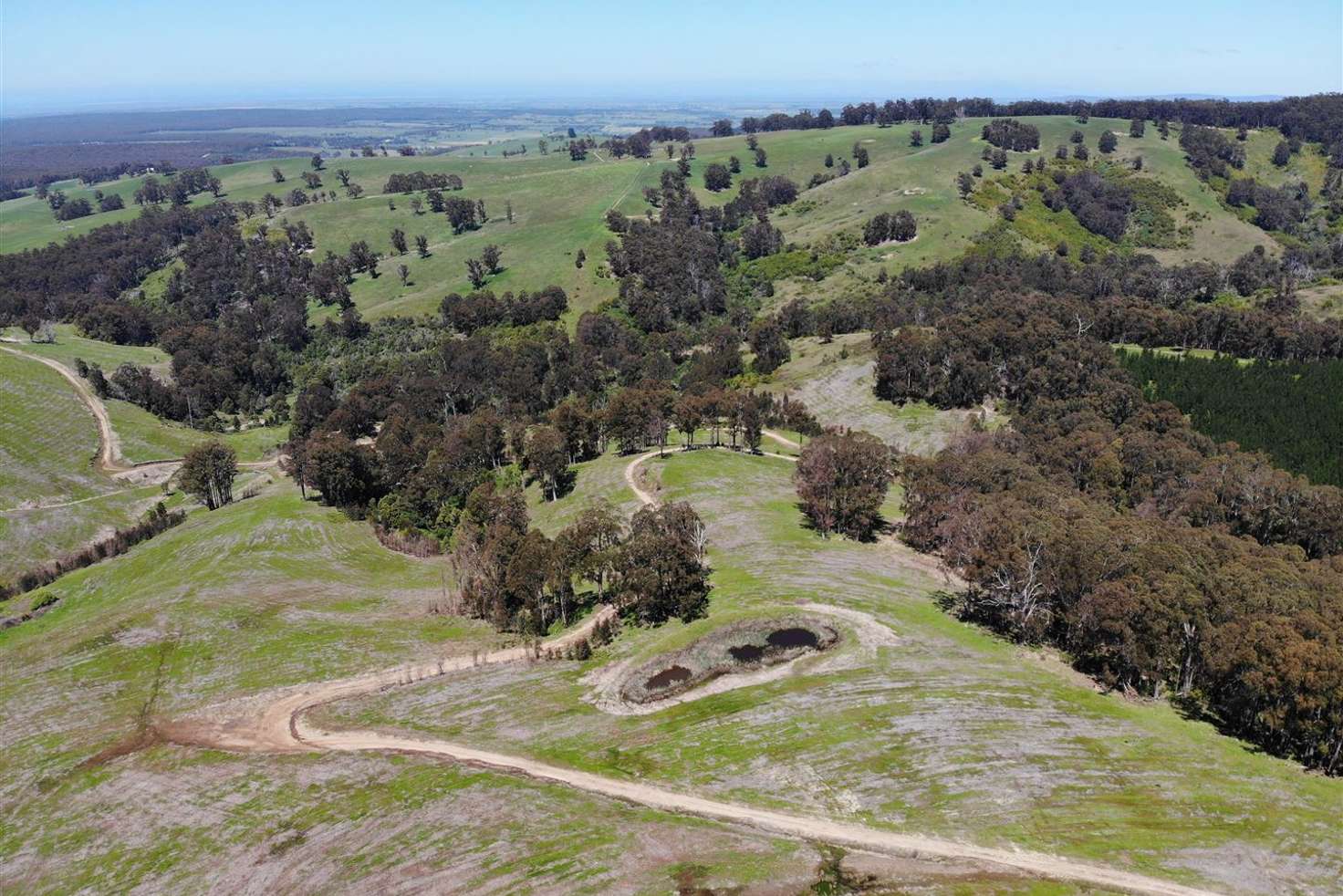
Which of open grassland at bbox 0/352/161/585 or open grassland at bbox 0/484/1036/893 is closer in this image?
open grassland at bbox 0/484/1036/893

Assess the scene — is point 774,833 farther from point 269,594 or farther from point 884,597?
point 269,594

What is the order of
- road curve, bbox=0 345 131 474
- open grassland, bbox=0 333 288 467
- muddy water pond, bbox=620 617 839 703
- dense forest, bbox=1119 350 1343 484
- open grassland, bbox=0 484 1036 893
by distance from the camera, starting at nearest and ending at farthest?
open grassland, bbox=0 484 1036 893
muddy water pond, bbox=620 617 839 703
dense forest, bbox=1119 350 1343 484
road curve, bbox=0 345 131 474
open grassland, bbox=0 333 288 467

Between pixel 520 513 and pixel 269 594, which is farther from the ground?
pixel 520 513

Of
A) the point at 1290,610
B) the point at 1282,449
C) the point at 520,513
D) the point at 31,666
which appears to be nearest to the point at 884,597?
the point at 1290,610

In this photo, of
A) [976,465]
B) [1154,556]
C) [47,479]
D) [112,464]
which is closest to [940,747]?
[1154,556]

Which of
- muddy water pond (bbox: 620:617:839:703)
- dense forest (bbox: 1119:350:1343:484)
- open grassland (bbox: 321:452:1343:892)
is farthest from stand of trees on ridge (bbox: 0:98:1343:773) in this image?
dense forest (bbox: 1119:350:1343:484)

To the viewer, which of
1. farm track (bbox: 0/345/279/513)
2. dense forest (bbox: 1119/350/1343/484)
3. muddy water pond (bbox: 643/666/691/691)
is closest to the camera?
muddy water pond (bbox: 643/666/691/691)

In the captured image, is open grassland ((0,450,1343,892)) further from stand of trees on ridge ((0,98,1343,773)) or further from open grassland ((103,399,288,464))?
open grassland ((103,399,288,464))
